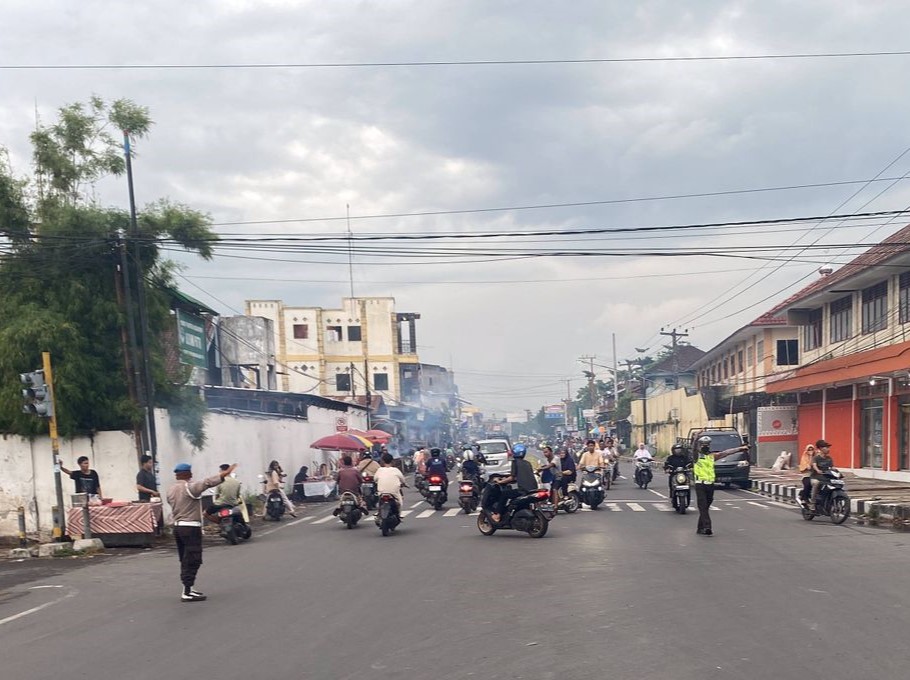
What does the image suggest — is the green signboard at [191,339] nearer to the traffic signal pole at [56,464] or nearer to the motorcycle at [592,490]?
the traffic signal pole at [56,464]

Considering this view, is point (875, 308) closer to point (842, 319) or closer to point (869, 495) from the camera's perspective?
point (842, 319)

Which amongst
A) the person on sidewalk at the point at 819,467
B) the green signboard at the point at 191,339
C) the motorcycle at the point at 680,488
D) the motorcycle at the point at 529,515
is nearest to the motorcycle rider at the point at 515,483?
the motorcycle at the point at 529,515

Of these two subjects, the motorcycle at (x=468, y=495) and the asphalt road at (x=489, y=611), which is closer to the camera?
the asphalt road at (x=489, y=611)

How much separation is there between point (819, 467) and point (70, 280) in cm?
1678

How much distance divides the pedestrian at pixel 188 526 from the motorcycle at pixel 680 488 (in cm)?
1211

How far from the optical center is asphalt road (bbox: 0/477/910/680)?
7.05m

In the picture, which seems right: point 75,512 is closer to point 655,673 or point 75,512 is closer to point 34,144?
point 34,144

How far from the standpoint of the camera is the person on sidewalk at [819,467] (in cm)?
1777

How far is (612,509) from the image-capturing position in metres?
21.9

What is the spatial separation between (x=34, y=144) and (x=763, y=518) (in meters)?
18.5

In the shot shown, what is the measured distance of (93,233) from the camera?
19.7 metres

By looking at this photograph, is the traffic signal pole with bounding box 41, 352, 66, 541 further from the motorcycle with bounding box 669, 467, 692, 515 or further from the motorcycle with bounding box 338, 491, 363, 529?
the motorcycle with bounding box 669, 467, 692, 515

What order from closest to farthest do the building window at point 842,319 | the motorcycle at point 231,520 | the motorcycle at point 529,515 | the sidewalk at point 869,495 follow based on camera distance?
the motorcycle at point 529,515 → the motorcycle at point 231,520 → the sidewalk at point 869,495 → the building window at point 842,319

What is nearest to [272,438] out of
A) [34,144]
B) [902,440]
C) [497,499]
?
[34,144]
